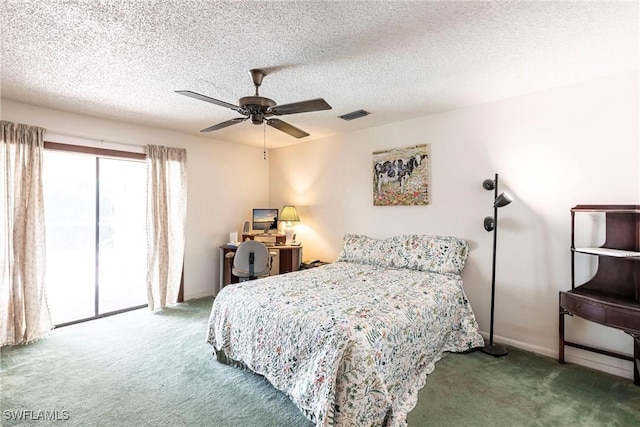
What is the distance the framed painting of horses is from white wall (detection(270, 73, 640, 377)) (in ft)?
0.32

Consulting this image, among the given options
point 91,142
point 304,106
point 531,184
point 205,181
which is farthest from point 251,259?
point 531,184

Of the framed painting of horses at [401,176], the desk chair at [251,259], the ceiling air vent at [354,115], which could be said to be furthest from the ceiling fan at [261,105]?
the framed painting of horses at [401,176]

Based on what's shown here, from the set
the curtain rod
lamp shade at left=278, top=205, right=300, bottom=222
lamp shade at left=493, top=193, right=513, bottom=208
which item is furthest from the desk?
lamp shade at left=493, top=193, right=513, bottom=208

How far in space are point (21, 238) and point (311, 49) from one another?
3535mm

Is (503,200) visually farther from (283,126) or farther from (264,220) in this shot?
(264,220)

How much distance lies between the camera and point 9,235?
10.3 ft

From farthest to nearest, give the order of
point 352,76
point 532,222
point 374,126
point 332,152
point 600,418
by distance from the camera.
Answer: point 332,152, point 374,126, point 532,222, point 352,76, point 600,418

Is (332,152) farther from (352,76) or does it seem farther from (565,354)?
(565,354)

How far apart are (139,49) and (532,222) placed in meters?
3.72

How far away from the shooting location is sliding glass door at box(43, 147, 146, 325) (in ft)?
12.2

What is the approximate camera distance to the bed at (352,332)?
5.80ft

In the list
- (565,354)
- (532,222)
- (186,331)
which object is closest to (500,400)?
(565,354)

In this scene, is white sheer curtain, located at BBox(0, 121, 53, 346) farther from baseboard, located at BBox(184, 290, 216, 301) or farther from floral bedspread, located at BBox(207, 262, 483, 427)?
floral bedspread, located at BBox(207, 262, 483, 427)

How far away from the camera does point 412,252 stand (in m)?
3.58
